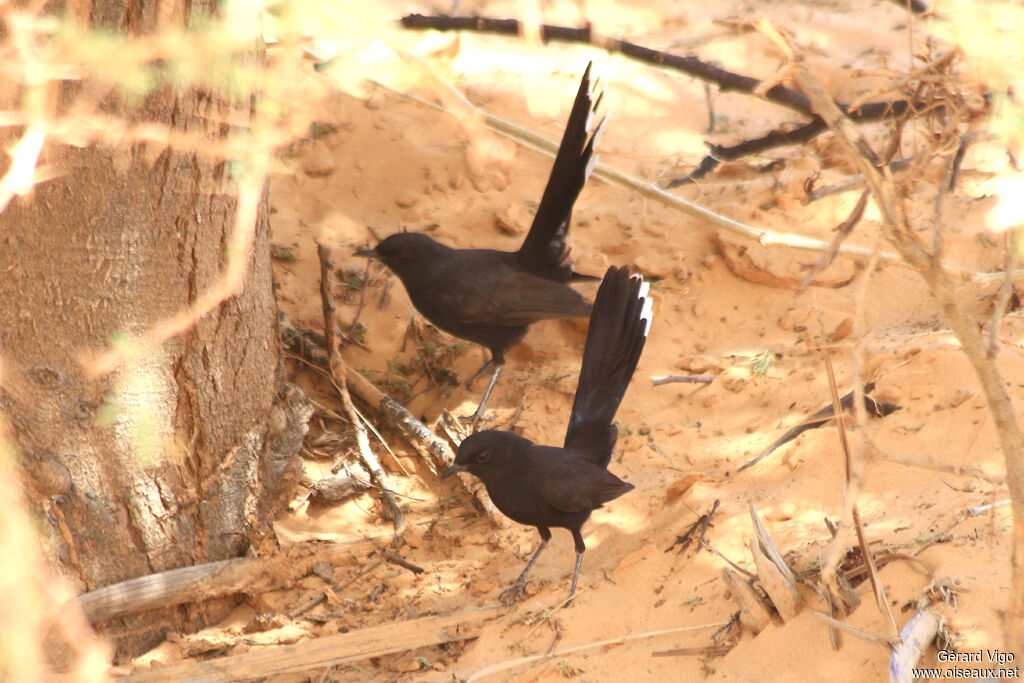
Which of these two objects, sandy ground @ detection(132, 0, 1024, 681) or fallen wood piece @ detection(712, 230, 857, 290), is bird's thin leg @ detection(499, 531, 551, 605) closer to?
sandy ground @ detection(132, 0, 1024, 681)

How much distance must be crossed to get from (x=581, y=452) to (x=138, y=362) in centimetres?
217

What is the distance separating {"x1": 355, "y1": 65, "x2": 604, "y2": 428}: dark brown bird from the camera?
17.3 ft

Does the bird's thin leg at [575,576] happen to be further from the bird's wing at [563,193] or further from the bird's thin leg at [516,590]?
the bird's wing at [563,193]

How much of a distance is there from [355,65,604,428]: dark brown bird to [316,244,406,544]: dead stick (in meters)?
0.26

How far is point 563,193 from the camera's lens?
5.29 meters

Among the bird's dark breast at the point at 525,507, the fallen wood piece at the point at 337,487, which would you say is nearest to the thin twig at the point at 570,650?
the bird's dark breast at the point at 525,507

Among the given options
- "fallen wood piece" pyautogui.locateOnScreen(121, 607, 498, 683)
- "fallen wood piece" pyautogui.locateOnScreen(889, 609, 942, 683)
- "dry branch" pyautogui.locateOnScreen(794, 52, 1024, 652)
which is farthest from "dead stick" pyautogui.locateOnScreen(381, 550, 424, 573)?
"dry branch" pyautogui.locateOnScreen(794, 52, 1024, 652)

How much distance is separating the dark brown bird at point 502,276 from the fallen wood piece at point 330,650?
146 cm

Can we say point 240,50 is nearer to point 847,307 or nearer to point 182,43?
point 182,43

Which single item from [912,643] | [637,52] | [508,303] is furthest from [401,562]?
[637,52]

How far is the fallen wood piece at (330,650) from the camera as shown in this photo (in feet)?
12.5

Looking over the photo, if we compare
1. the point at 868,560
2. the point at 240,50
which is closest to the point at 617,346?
the point at 868,560

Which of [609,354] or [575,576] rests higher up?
[609,354]

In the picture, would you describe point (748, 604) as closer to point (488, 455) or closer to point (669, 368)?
point (488, 455)
